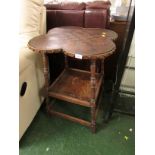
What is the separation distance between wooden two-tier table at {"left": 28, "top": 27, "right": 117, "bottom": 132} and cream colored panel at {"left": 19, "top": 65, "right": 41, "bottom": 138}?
11cm

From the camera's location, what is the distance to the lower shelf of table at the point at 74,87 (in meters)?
1.35

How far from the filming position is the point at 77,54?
1.02 meters

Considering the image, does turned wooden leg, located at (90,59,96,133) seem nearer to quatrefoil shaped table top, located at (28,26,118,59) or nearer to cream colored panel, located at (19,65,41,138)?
quatrefoil shaped table top, located at (28,26,118,59)

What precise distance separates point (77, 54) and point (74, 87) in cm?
52

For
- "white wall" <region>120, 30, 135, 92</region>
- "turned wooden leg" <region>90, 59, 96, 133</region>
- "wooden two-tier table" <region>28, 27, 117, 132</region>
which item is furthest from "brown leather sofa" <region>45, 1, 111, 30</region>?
"turned wooden leg" <region>90, 59, 96, 133</region>

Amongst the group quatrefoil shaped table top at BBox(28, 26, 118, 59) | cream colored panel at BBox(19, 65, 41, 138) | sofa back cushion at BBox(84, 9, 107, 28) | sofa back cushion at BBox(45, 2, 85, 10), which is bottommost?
cream colored panel at BBox(19, 65, 41, 138)

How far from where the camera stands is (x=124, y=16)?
1692 mm

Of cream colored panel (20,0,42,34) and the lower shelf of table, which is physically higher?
cream colored panel (20,0,42,34)

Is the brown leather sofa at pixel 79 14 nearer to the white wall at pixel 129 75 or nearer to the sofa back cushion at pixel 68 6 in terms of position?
the sofa back cushion at pixel 68 6

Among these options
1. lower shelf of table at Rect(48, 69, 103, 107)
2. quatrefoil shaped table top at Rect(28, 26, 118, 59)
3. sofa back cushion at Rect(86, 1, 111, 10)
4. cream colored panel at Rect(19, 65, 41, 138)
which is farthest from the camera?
sofa back cushion at Rect(86, 1, 111, 10)

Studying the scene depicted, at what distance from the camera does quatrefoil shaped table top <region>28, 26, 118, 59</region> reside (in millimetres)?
1045
